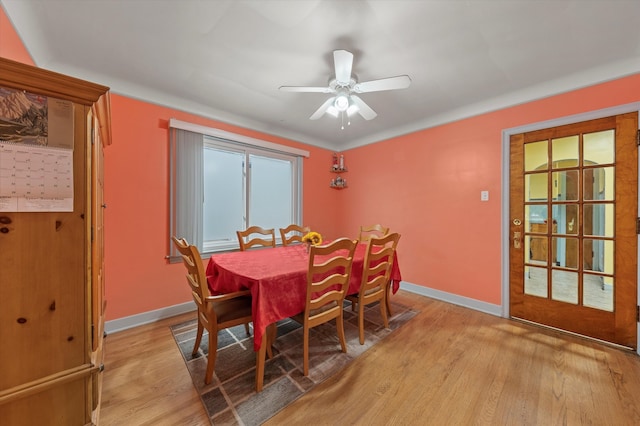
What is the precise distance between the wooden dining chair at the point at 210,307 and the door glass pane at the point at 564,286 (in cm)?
286

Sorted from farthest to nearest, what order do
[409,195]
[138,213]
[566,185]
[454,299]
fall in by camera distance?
1. [409,195]
2. [454,299]
3. [138,213]
4. [566,185]

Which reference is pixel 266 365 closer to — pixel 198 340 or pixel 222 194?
pixel 198 340

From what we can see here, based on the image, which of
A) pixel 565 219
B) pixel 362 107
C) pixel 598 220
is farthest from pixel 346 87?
pixel 598 220

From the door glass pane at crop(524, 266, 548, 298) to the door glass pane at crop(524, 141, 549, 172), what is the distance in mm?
1028

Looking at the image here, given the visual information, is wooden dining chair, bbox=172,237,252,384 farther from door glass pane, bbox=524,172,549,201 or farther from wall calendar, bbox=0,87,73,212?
door glass pane, bbox=524,172,549,201

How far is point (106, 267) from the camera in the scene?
7.25 feet

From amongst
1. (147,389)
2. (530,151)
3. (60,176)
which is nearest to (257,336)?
(147,389)

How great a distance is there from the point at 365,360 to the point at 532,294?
1.94 metres

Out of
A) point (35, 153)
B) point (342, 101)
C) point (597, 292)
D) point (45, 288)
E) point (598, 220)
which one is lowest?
point (597, 292)

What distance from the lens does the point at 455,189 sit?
2924 millimetres

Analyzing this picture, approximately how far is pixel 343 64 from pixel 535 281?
9.13ft

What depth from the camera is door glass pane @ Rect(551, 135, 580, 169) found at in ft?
7.18

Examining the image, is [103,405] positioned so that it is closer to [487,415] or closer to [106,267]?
[106,267]

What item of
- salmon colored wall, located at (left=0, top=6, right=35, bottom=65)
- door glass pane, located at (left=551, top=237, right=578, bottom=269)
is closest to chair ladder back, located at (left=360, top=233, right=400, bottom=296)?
door glass pane, located at (left=551, top=237, right=578, bottom=269)
